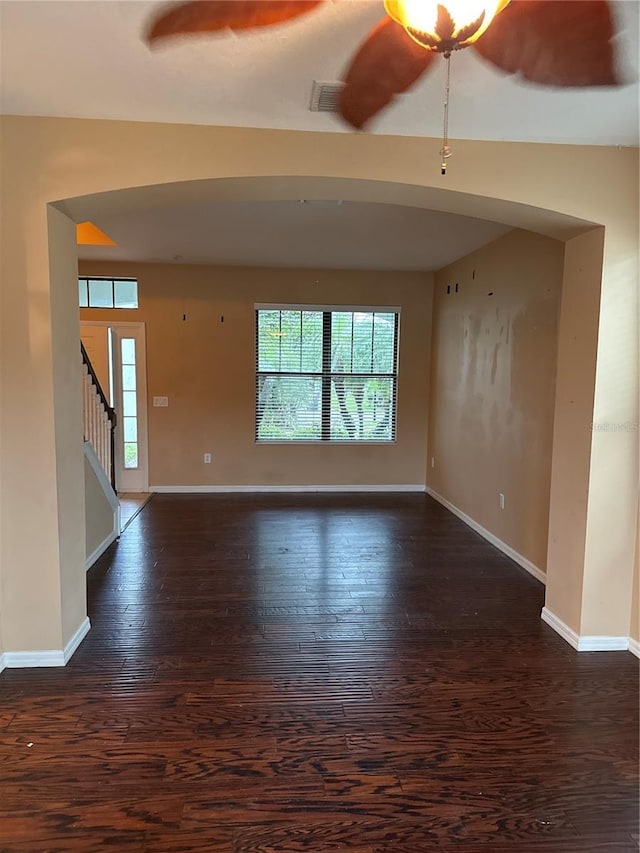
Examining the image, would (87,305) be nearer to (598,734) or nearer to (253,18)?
(253,18)

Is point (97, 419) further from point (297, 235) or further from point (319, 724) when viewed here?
point (319, 724)

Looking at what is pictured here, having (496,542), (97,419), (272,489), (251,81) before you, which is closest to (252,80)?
(251,81)

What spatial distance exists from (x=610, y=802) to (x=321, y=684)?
1.16 meters

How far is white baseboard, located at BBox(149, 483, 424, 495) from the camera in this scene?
569cm

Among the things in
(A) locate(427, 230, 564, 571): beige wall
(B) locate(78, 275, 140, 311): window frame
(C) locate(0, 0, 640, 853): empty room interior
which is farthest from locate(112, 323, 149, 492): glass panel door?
(A) locate(427, 230, 564, 571): beige wall

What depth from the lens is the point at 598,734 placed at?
1.94 metres

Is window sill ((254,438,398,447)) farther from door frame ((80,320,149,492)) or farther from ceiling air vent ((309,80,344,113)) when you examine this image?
ceiling air vent ((309,80,344,113))

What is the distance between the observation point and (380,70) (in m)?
1.73

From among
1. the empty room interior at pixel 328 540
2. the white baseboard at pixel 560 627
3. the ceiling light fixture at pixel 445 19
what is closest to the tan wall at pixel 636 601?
the empty room interior at pixel 328 540

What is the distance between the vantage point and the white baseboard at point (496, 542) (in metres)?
3.42

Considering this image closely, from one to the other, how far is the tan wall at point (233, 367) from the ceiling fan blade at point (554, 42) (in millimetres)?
3966

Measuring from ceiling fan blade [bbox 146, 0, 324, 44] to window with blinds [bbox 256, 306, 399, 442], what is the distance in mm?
4083

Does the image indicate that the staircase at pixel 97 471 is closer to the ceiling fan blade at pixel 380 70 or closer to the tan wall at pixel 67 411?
the tan wall at pixel 67 411

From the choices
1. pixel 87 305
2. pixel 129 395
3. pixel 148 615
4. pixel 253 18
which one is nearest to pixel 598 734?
pixel 148 615
